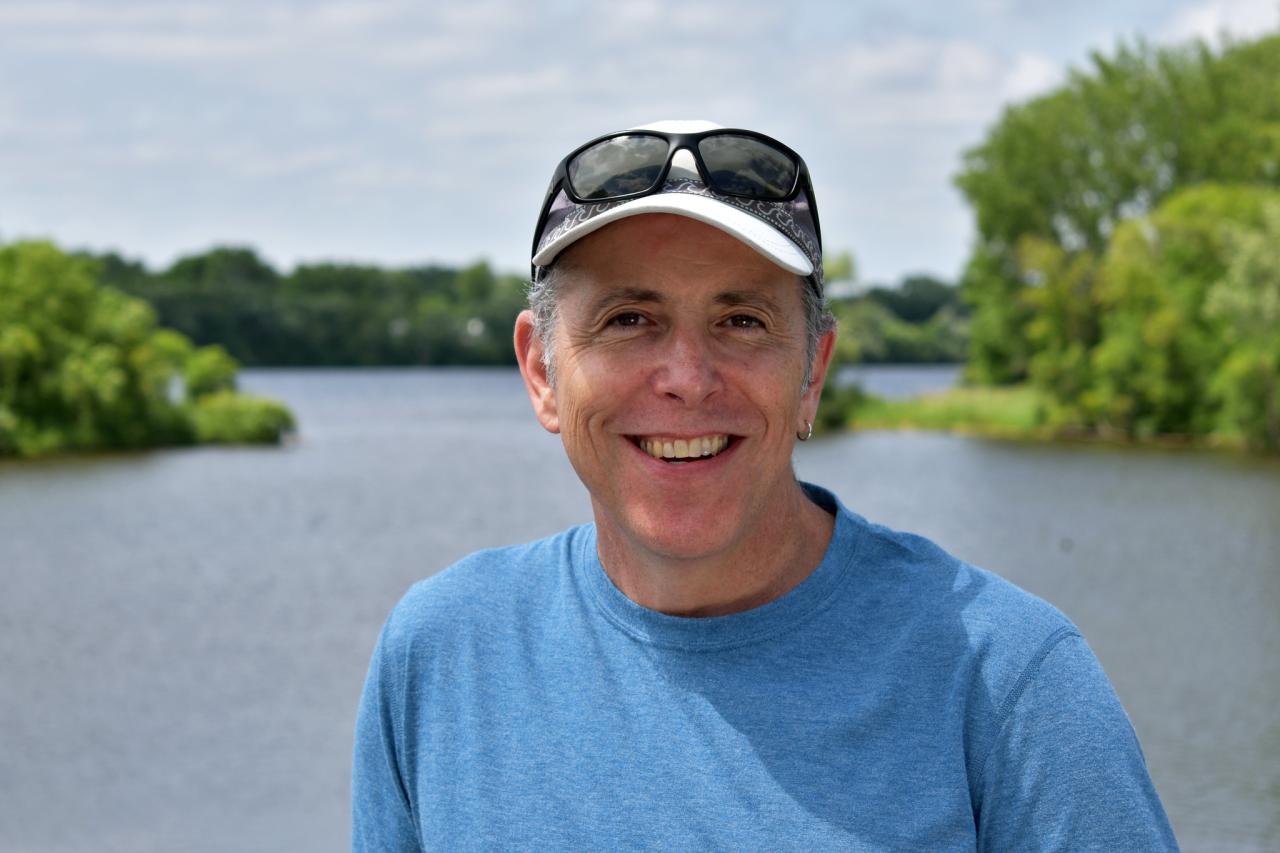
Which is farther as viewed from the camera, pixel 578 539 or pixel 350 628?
pixel 350 628

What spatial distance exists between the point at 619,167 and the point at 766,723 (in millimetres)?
826

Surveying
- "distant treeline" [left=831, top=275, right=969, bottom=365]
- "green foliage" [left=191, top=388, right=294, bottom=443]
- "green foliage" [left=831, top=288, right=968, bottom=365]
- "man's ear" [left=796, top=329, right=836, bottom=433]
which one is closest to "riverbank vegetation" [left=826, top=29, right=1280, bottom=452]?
"green foliage" [left=191, top=388, right=294, bottom=443]

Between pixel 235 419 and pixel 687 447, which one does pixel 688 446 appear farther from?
pixel 235 419

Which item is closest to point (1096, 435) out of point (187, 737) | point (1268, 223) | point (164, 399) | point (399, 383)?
point (1268, 223)

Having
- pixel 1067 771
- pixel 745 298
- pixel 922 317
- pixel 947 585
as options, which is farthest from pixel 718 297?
pixel 922 317

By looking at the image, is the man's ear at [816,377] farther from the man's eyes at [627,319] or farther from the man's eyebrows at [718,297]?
the man's eyes at [627,319]

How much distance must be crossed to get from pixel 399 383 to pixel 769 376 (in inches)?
4922

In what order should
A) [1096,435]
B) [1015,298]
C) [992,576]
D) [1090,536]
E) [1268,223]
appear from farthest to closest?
[1015,298], [1096,435], [1268,223], [1090,536], [992,576]

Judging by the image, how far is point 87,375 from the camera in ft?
159

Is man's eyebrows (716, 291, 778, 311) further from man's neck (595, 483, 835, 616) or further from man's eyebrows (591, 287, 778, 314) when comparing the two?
man's neck (595, 483, 835, 616)

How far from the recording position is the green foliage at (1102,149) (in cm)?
5928

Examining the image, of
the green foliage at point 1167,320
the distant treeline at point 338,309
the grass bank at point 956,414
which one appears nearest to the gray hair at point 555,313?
the green foliage at point 1167,320

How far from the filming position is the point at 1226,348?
45875 millimetres

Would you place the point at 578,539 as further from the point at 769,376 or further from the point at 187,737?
the point at 187,737
